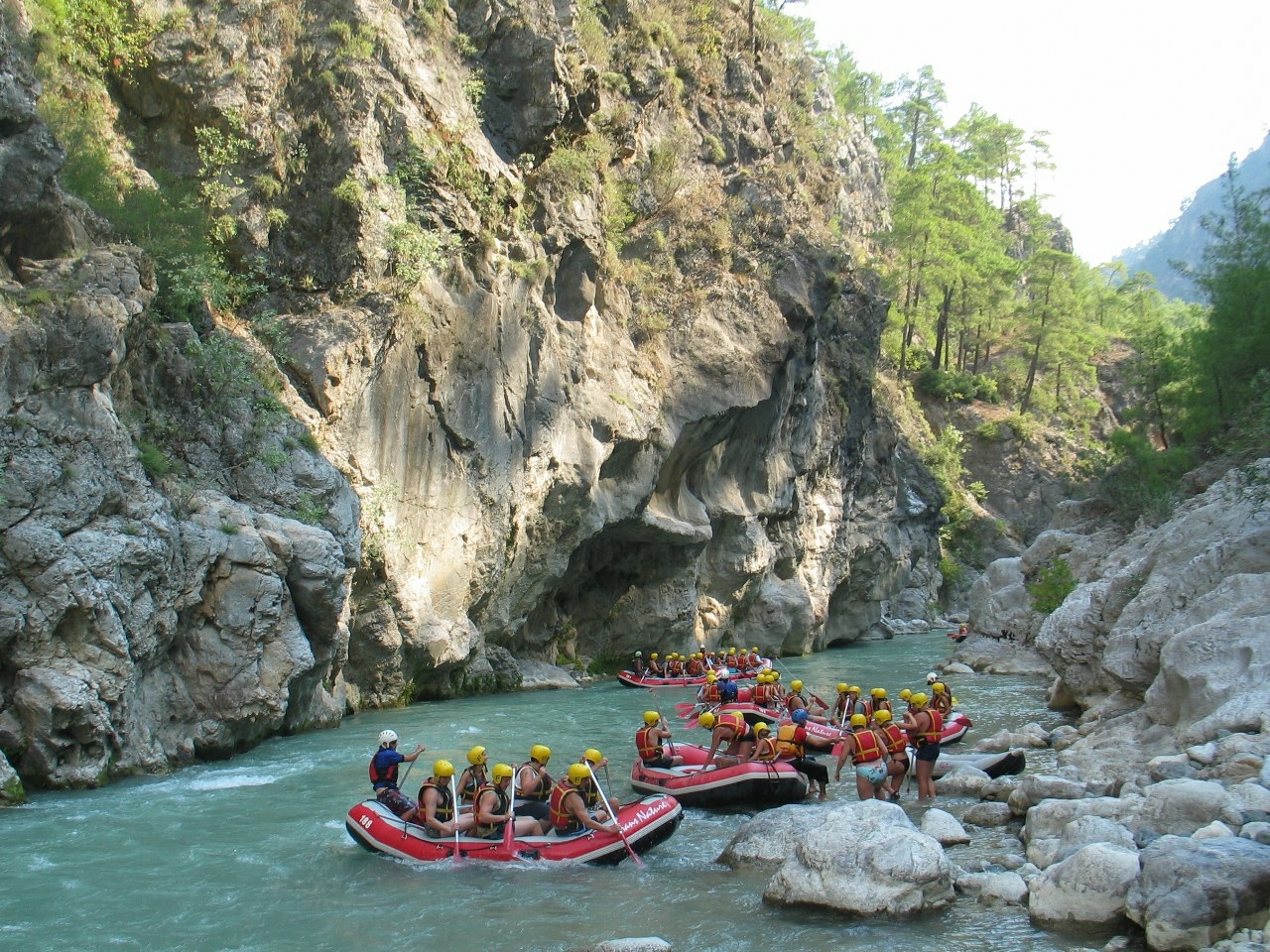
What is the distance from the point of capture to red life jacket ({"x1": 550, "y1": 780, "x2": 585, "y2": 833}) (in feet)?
33.9

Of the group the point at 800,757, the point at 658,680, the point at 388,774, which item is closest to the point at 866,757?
the point at 800,757

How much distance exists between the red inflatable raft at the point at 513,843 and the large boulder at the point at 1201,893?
4.53 metres

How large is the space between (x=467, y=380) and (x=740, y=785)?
12.0 meters

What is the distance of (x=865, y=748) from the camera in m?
12.2

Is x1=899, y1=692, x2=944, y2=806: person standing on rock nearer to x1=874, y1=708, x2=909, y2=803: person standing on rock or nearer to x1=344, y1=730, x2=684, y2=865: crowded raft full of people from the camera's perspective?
x1=874, y1=708, x2=909, y2=803: person standing on rock

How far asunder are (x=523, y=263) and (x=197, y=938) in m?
17.5

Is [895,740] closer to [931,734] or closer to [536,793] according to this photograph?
[931,734]

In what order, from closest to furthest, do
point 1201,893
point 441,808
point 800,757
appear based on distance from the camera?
point 1201,893 → point 441,808 → point 800,757

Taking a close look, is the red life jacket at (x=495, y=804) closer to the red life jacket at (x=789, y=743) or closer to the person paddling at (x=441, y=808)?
the person paddling at (x=441, y=808)

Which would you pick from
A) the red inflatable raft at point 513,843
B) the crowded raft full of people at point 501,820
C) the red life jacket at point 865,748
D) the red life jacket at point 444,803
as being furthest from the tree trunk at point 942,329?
the red life jacket at point 444,803

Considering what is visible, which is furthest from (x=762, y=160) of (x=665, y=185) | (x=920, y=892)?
(x=920, y=892)

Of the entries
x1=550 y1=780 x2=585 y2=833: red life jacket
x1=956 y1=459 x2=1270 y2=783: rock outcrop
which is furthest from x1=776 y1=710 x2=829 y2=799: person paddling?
x1=550 y1=780 x2=585 y2=833: red life jacket

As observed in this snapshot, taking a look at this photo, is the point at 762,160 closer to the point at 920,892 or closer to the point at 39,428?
the point at 39,428

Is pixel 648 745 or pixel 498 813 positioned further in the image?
pixel 648 745
